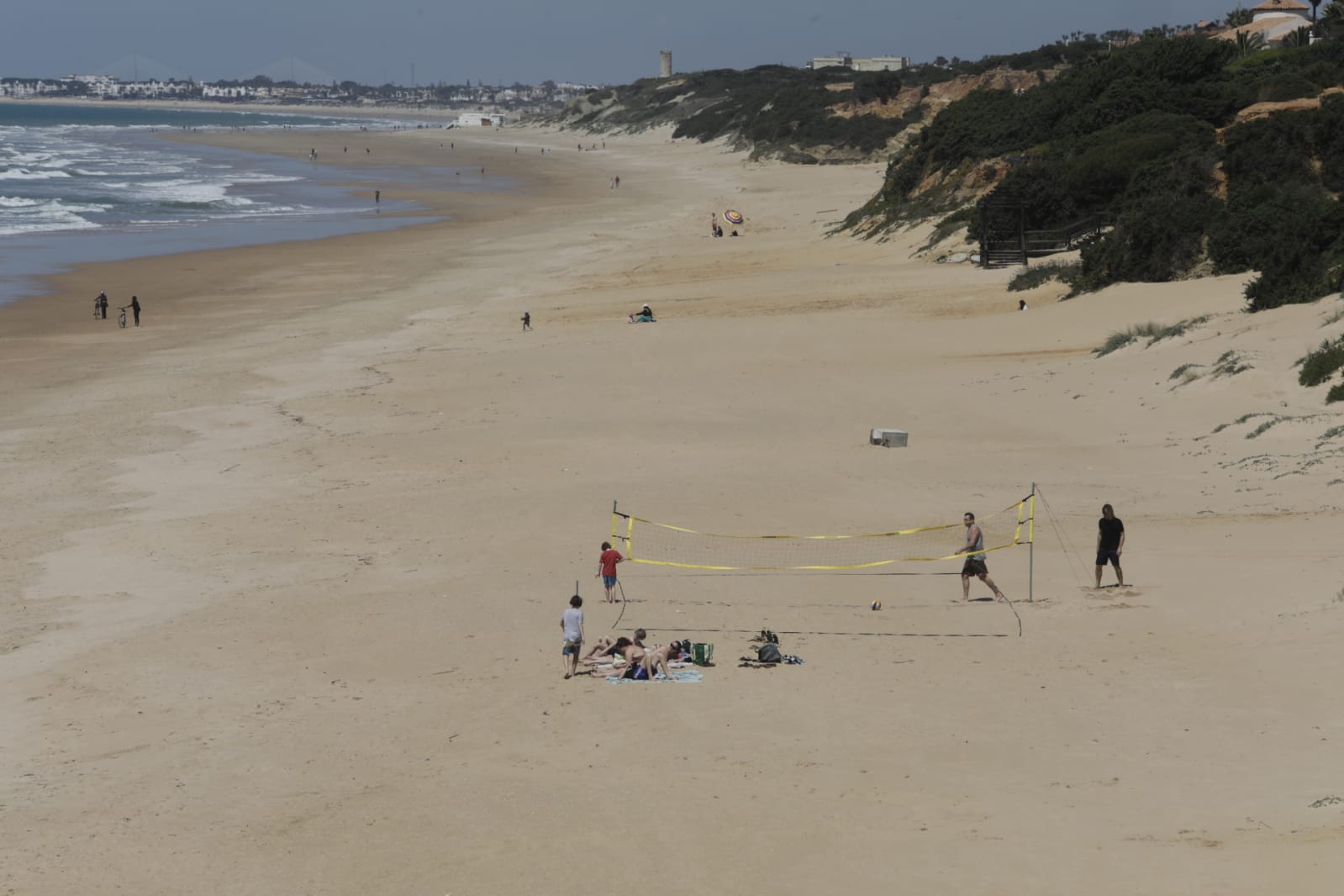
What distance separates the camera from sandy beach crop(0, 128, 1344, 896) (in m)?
9.99

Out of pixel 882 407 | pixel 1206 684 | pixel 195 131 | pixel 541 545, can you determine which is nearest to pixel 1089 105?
pixel 882 407

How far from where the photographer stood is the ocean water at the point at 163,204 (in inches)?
2211

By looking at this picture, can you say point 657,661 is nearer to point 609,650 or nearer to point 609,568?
point 609,650

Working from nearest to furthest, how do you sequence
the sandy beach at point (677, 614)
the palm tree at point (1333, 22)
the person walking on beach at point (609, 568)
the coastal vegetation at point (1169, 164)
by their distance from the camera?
1. the sandy beach at point (677, 614)
2. the person walking on beach at point (609, 568)
3. the coastal vegetation at point (1169, 164)
4. the palm tree at point (1333, 22)

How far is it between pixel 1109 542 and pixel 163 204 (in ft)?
223

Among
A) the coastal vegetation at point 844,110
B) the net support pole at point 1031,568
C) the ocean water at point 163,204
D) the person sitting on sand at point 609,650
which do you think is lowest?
the person sitting on sand at point 609,650

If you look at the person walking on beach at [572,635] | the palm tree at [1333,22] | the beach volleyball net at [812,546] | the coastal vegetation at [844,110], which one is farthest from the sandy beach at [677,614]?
the coastal vegetation at [844,110]

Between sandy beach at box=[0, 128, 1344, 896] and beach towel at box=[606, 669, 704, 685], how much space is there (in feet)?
0.51

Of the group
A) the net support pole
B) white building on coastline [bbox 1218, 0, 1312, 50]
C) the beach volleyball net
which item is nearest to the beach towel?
the beach volleyball net

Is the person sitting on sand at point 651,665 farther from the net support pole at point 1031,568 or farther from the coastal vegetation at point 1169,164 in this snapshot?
the coastal vegetation at point 1169,164

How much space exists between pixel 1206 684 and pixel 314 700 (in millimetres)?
7557

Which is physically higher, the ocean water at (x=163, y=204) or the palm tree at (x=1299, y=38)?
the palm tree at (x=1299, y=38)

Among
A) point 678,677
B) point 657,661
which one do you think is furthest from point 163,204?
point 678,677

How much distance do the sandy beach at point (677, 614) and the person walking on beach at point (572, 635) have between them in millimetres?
266
